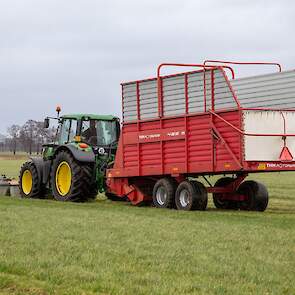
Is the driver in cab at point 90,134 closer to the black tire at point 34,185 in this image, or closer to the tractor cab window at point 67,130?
the tractor cab window at point 67,130

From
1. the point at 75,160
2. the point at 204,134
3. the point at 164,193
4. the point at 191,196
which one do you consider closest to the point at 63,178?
the point at 75,160

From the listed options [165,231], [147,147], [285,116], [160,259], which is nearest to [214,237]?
[165,231]

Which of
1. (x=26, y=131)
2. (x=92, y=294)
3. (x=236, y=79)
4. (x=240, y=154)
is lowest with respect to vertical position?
(x=92, y=294)

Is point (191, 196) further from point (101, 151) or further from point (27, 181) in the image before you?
point (27, 181)

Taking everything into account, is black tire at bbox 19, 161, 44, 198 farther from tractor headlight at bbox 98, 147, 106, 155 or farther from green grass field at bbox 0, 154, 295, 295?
green grass field at bbox 0, 154, 295, 295

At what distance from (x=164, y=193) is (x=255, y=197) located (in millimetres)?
2077

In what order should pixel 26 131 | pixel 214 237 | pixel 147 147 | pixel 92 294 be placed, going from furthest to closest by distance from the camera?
pixel 26 131 → pixel 147 147 → pixel 214 237 → pixel 92 294

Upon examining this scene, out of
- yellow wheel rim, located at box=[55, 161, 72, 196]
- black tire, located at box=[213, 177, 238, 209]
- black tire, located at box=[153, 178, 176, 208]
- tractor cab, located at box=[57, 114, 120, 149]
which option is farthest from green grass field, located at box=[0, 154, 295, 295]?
tractor cab, located at box=[57, 114, 120, 149]

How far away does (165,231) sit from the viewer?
10.1 metres

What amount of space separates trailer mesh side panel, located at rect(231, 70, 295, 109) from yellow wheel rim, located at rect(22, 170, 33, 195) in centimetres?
777

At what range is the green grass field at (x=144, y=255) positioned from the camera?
6121 millimetres

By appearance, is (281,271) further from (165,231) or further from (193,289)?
(165,231)

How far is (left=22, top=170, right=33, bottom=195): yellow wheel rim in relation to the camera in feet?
65.9

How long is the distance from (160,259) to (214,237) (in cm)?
204
